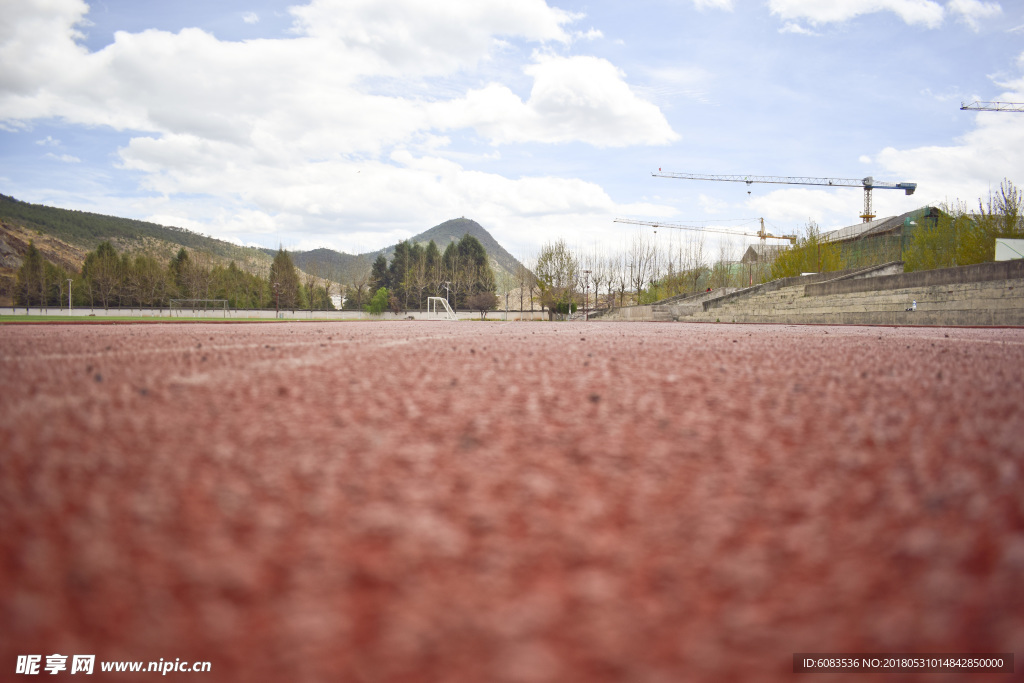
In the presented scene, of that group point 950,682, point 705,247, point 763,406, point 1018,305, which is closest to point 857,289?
point 1018,305

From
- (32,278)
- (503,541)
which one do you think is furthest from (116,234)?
(503,541)

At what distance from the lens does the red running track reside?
41cm

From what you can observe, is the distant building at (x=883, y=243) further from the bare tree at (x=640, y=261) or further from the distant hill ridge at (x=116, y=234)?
the distant hill ridge at (x=116, y=234)

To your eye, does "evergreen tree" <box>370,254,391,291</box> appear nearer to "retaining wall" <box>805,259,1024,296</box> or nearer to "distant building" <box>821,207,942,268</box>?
"distant building" <box>821,207,942,268</box>

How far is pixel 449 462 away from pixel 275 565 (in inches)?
14.7

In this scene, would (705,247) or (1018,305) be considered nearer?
(1018,305)

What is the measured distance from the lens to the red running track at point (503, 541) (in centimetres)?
41

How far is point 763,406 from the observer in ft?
4.57

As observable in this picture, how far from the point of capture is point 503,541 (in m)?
0.56

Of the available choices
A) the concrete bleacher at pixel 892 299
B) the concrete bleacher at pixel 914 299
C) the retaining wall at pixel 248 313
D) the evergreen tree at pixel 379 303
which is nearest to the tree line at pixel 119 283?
the retaining wall at pixel 248 313

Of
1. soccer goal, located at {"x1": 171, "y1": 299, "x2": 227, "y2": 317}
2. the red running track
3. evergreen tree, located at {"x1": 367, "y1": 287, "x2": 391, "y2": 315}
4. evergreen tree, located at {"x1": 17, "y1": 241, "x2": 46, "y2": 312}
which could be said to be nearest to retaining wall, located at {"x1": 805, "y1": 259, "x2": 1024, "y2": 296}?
the red running track

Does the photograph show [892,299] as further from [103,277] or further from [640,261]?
[103,277]

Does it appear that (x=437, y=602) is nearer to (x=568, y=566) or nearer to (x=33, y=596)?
(x=568, y=566)

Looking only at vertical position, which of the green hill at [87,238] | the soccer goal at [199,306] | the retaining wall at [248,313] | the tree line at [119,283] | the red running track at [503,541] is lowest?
the red running track at [503,541]
